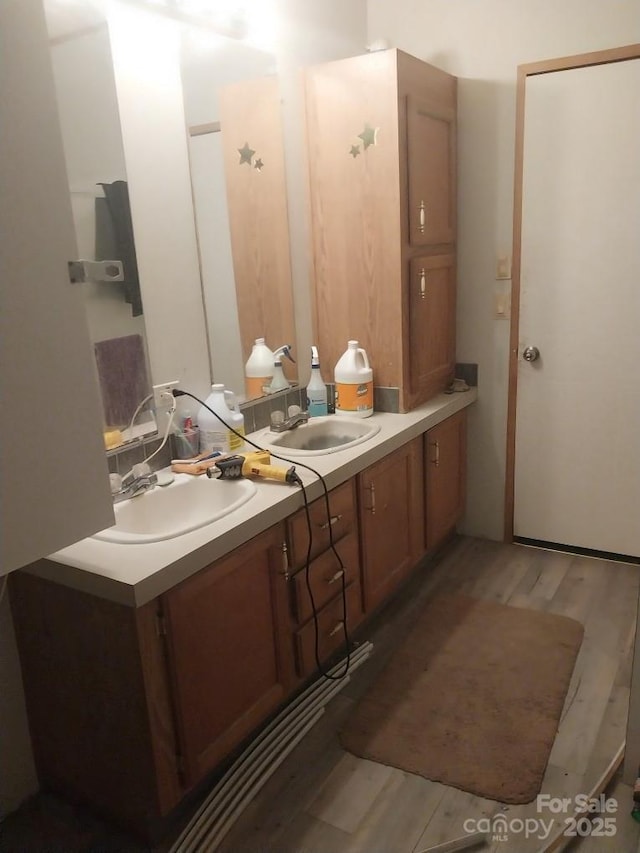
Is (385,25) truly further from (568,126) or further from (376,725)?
→ (376,725)

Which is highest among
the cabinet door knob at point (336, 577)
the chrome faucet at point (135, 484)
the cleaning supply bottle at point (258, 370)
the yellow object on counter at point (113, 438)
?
the cleaning supply bottle at point (258, 370)

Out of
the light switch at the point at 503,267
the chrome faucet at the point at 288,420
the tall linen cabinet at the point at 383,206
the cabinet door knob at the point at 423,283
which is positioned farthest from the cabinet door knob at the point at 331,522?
the light switch at the point at 503,267

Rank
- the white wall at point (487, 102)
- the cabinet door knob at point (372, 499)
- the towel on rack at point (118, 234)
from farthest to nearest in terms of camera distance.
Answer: the white wall at point (487, 102) → the cabinet door knob at point (372, 499) → the towel on rack at point (118, 234)

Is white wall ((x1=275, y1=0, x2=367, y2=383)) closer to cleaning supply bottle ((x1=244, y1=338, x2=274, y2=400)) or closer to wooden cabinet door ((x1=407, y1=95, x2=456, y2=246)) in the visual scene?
cleaning supply bottle ((x1=244, y1=338, x2=274, y2=400))

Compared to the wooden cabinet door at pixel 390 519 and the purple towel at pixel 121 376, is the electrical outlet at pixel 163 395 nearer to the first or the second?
the purple towel at pixel 121 376

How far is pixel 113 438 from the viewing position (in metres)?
1.95

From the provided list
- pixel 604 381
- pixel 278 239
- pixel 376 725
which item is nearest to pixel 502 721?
pixel 376 725

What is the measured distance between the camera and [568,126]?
2680 mm

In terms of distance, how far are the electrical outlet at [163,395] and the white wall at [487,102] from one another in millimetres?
1523

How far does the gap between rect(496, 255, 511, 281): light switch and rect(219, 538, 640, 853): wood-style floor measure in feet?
4.68

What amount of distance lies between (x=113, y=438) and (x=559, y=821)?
157 centimetres

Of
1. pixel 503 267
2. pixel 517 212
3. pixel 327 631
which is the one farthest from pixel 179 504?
pixel 517 212

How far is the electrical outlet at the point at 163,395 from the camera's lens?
209 cm

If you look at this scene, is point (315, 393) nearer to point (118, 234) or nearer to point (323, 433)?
point (323, 433)
